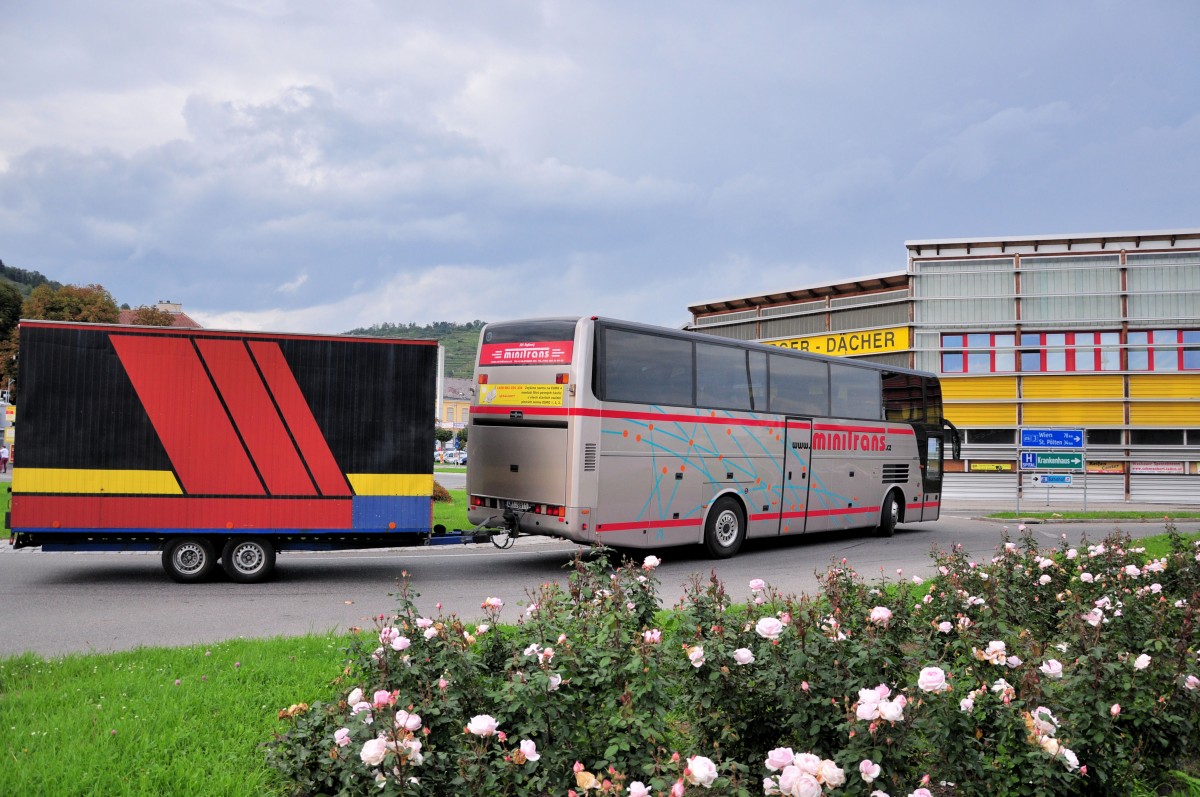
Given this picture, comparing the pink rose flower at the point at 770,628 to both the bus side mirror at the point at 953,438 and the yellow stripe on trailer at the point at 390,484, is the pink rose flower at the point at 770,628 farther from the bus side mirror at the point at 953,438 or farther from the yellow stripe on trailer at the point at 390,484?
the bus side mirror at the point at 953,438

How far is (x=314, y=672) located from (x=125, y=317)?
62.9m

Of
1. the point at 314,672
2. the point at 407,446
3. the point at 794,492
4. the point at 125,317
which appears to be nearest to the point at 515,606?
the point at 407,446

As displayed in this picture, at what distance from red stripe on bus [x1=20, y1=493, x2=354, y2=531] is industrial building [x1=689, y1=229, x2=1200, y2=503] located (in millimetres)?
27934

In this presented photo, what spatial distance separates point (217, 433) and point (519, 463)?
13.0 ft

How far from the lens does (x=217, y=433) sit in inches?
380

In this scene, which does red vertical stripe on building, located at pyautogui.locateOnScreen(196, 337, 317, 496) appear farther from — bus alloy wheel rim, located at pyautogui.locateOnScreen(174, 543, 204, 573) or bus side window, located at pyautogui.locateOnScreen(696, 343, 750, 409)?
bus side window, located at pyautogui.locateOnScreen(696, 343, 750, 409)

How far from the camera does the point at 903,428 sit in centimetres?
1766

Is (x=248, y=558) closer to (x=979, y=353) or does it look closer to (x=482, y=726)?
(x=482, y=726)

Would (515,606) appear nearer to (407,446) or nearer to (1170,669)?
(407,446)

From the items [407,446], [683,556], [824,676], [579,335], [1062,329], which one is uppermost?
[1062,329]

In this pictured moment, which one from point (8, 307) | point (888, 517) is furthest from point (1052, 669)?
point (8, 307)

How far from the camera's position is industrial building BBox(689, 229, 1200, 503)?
30.5 m

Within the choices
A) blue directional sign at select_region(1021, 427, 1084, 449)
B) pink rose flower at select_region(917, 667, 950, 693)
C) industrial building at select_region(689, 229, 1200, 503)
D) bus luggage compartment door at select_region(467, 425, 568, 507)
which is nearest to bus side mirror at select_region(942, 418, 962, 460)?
blue directional sign at select_region(1021, 427, 1084, 449)

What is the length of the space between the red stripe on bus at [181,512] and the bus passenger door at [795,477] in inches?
307
